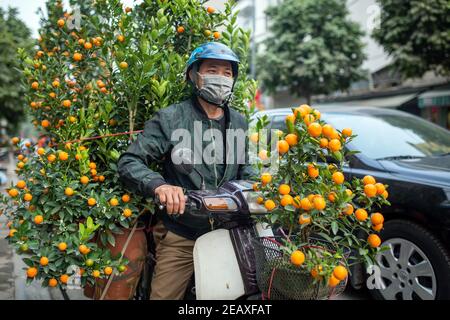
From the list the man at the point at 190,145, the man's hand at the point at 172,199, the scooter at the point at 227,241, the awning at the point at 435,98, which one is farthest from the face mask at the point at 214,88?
the awning at the point at 435,98

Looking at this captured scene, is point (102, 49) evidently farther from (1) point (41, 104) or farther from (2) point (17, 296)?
(2) point (17, 296)

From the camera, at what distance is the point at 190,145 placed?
2160 millimetres

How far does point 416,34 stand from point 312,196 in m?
11.6

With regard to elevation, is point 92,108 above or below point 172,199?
above

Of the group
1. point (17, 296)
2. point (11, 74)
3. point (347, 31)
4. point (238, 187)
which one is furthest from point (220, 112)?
point (347, 31)

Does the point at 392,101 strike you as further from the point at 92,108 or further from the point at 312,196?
the point at 312,196

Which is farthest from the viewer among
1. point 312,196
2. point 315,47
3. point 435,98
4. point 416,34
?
point 315,47

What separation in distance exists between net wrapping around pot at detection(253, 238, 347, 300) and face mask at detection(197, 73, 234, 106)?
0.86 metres

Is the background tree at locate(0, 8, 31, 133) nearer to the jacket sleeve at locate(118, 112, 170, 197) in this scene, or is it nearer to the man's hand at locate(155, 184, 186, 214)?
the jacket sleeve at locate(118, 112, 170, 197)

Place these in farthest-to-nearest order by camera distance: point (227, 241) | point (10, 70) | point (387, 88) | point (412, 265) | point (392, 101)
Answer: point (387, 88) → point (392, 101) → point (10, 70) → point (412, 265) → point (227, 241)

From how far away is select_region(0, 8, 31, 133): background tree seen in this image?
39.4ft

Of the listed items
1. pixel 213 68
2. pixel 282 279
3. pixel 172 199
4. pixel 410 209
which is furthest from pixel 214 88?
pixel 410 209

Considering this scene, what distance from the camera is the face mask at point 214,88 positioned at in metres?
2.17

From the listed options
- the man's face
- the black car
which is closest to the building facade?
the black car
